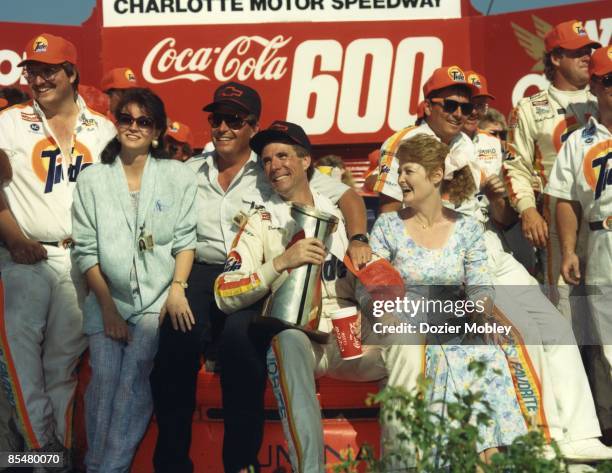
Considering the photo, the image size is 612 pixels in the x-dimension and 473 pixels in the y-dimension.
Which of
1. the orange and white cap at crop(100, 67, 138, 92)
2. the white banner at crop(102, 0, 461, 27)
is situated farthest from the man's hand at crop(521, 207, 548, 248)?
the white banner at crop(102, 0, 461, 27)

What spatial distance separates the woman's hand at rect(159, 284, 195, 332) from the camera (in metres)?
4.96

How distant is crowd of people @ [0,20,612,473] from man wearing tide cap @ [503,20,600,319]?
137 millimetres

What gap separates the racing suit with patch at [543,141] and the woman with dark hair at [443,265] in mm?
971

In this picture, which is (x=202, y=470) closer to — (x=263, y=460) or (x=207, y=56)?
(x=263, y=460)

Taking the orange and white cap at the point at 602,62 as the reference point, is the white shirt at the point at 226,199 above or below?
below

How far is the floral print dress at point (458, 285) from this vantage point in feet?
15.6

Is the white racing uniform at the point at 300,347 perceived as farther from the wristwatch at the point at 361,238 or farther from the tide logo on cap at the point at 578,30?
the tide logo on cap at the point at 578,30

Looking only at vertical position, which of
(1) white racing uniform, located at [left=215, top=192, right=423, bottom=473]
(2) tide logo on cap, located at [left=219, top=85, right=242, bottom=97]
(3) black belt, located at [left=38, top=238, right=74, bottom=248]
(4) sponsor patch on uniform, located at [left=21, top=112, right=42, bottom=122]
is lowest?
(1) white racing uniform, located at [left=215, top=192, right=423, bottom=473]

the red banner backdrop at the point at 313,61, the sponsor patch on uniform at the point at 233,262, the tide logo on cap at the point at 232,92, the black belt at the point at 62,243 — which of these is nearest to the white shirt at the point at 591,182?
the tide logo on cap at the point at 232,92

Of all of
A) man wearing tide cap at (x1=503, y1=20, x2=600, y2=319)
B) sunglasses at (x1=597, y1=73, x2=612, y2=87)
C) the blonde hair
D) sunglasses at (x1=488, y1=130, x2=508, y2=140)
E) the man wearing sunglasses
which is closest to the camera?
the man wearing sunglasses

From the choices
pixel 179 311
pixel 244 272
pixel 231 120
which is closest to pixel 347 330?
pixel 244 272

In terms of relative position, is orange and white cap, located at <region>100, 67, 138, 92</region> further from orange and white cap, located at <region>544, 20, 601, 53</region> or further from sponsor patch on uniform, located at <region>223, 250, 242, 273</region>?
orange and white cap, located at <region>544, 20, 601, 53</region>

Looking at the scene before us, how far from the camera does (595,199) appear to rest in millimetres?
5559

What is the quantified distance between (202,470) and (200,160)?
1.64 metres
